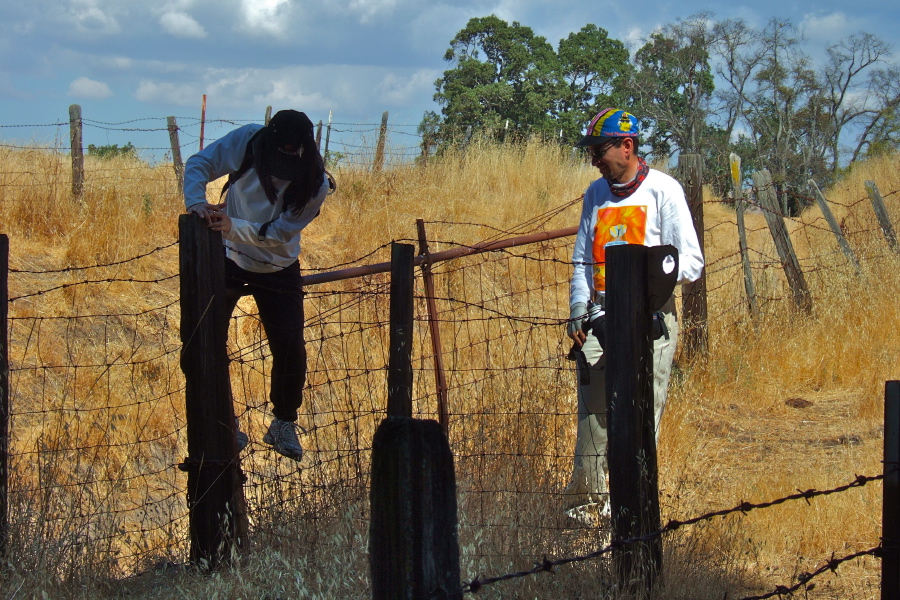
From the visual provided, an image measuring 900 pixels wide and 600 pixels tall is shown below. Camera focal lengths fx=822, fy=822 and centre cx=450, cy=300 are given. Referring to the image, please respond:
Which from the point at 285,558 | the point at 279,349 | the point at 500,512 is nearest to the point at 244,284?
the point at 279,349

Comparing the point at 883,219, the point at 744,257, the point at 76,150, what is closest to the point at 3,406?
the point at 744,257

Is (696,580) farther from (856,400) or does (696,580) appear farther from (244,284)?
(856,400)

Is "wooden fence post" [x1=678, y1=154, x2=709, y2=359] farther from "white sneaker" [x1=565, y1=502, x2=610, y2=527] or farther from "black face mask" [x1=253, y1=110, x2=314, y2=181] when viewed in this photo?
"black face mask" [x1=253, y1=110, x2=314, y2=181]

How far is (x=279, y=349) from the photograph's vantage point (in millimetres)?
3924

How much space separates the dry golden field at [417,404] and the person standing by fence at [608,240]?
0.58 ft

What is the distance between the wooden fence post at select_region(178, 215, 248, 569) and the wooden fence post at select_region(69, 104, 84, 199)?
7.84 meters

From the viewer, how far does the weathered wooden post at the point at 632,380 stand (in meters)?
2.74

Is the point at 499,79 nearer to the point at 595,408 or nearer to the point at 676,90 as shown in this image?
the point at 676,90

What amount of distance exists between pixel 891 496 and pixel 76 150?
34.9 ft

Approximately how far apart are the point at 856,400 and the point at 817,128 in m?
36.3

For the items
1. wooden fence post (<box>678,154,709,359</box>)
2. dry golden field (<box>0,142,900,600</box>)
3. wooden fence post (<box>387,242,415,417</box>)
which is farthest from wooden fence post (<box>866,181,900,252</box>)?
wooden fence post (<box>387,242,415,417</box>)

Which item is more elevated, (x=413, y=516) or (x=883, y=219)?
(x=883, y=219)

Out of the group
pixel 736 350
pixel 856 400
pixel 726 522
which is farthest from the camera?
pixel 736 350

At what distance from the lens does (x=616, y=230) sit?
12.8 feet
